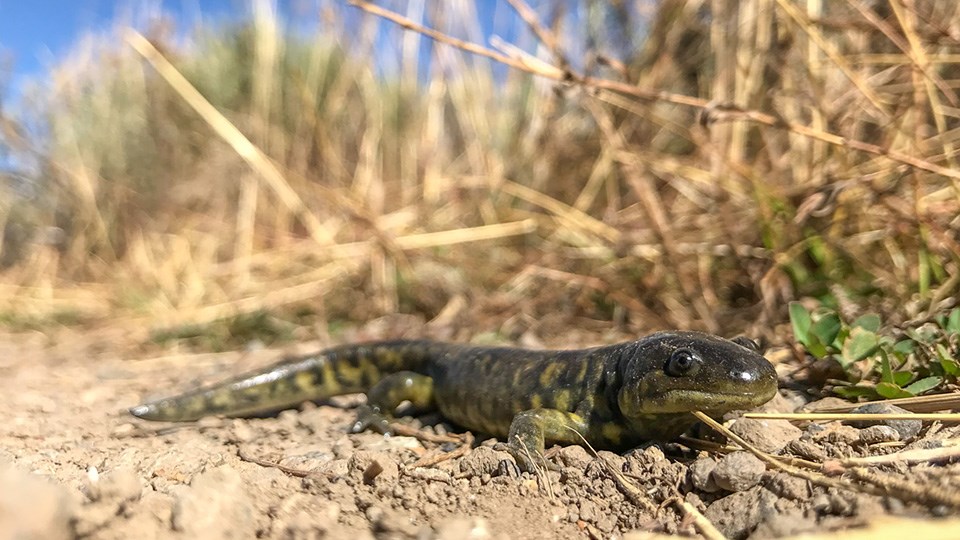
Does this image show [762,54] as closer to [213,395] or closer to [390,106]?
[213,395]

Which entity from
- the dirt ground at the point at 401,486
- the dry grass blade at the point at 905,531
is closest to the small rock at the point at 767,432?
the dirt ground at the point at 401,486

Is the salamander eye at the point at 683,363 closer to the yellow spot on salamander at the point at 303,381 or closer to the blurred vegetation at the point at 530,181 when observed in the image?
the blurred vegetation at the point at 530,181

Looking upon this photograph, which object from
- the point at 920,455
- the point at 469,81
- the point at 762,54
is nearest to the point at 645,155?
the point at 762,54

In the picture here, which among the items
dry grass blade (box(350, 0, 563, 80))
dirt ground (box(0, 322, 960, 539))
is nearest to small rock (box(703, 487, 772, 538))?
dirt ground (box(0, 322, 960, 539))

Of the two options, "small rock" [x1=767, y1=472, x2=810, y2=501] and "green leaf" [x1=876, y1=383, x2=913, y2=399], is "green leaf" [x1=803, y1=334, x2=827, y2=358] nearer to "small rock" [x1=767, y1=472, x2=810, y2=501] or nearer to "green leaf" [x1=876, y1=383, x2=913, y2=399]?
"green leaf" [x1=876, y1=383, x2=913, y2=399]

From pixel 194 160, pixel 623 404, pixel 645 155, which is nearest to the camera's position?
pixel 623 404
